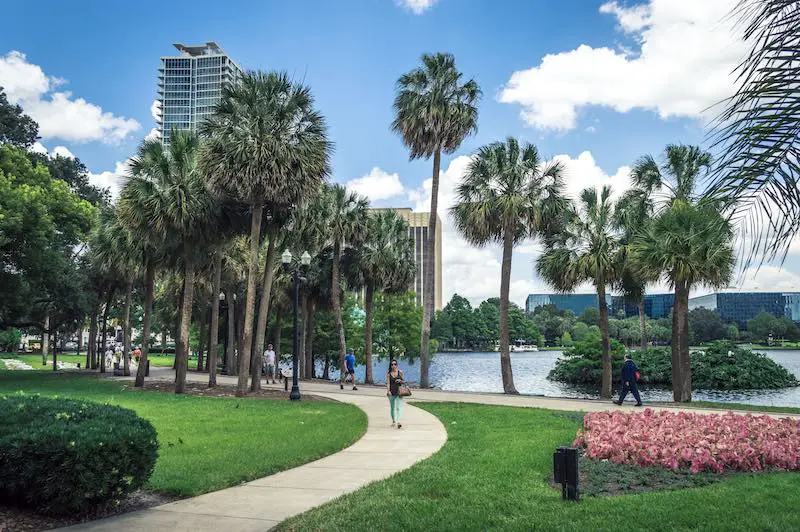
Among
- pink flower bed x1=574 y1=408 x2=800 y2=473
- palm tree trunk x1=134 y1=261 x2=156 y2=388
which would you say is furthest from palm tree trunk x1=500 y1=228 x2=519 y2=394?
pink flower bed x1=574 y1=408 x2=800 y2=473

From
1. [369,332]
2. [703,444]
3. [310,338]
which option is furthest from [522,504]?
[310,338]

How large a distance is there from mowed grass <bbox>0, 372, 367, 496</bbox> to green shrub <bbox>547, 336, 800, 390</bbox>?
1296 inches

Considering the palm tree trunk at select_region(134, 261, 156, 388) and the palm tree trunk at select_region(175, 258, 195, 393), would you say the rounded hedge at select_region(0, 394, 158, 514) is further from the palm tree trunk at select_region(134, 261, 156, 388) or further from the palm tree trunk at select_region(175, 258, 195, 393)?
the palm tree trunk at select_region(134, 261, 156, 388)

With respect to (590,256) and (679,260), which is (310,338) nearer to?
(590,256)

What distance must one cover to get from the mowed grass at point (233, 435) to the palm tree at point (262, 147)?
3961 mm

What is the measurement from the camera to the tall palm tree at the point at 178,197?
22891mm

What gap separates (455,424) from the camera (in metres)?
15.3

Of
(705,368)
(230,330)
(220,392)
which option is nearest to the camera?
(220,392)

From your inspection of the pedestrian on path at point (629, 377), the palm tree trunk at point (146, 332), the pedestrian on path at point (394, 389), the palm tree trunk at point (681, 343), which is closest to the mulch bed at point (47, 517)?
the pedestrian on path at point (394, 389)

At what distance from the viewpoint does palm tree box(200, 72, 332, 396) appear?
21.6 meters

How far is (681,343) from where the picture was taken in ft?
78.7

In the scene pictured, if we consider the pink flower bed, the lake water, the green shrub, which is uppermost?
the pink flower bed

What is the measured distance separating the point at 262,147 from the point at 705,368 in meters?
38.2

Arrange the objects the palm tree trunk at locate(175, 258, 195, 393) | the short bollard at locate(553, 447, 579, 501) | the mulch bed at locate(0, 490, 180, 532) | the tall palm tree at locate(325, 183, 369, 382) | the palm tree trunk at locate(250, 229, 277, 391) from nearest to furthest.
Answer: the mulch bed at locate(0, 490, 180, 532) < the short bollard at locate(553, 447, 579, 501) < the palm tree trunk at locate(250, 229, 277, 391) < the palm tree trunk at locate(175, 258, 195, 393) < the tall palm tree at locate(325, 183, 369, 382)
